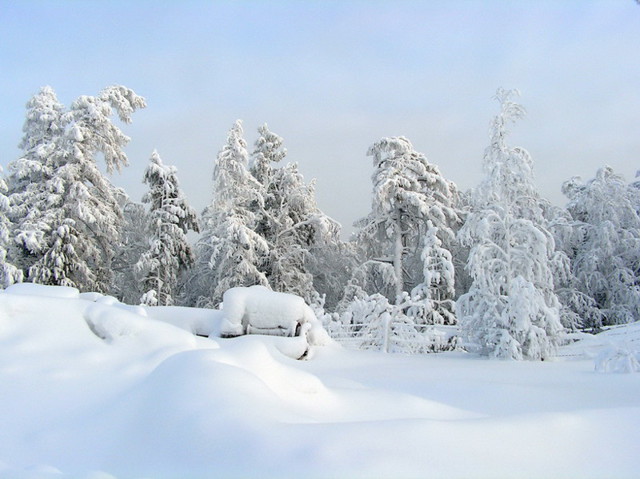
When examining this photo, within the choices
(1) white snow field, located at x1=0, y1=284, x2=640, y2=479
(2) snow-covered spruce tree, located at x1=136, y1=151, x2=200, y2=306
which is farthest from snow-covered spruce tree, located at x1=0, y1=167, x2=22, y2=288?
(1) white snow field, located at x1=0, y1=284, x2=640, y2=479

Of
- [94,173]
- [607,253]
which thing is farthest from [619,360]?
[94,173]

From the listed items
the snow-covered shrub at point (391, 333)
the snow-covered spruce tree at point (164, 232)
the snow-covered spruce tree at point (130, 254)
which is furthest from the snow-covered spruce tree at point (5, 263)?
the snow-covered shrub at point (391, 333)

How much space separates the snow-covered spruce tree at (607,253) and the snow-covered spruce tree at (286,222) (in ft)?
39.0

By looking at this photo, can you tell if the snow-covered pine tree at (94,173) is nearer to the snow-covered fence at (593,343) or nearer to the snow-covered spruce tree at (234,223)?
the snow-covered spruce tree at (234,223)

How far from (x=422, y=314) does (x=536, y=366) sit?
9.48 meters

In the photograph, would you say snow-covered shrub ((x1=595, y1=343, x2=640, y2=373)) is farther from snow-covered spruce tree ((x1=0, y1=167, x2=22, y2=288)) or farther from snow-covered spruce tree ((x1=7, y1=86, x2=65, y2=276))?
snow-covered spruce tree ((x1=7, y1=86, x2=65, y2=276))

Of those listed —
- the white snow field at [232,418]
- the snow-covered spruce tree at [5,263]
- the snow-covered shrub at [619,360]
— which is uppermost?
the snow-covered spruce tree at [5,263]

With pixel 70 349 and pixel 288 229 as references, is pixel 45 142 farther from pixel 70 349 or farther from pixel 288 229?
pixel 70 349

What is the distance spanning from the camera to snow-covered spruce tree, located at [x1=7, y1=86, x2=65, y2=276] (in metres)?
20.3

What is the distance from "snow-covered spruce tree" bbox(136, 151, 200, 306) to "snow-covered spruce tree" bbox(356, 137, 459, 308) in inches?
334

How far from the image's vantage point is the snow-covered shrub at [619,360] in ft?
29.9

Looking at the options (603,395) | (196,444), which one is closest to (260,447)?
(196,444)

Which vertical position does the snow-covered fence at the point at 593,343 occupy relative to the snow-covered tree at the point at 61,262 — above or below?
below

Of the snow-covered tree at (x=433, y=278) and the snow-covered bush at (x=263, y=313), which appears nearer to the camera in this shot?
the snow-covered bush at (x=263, y=313)
